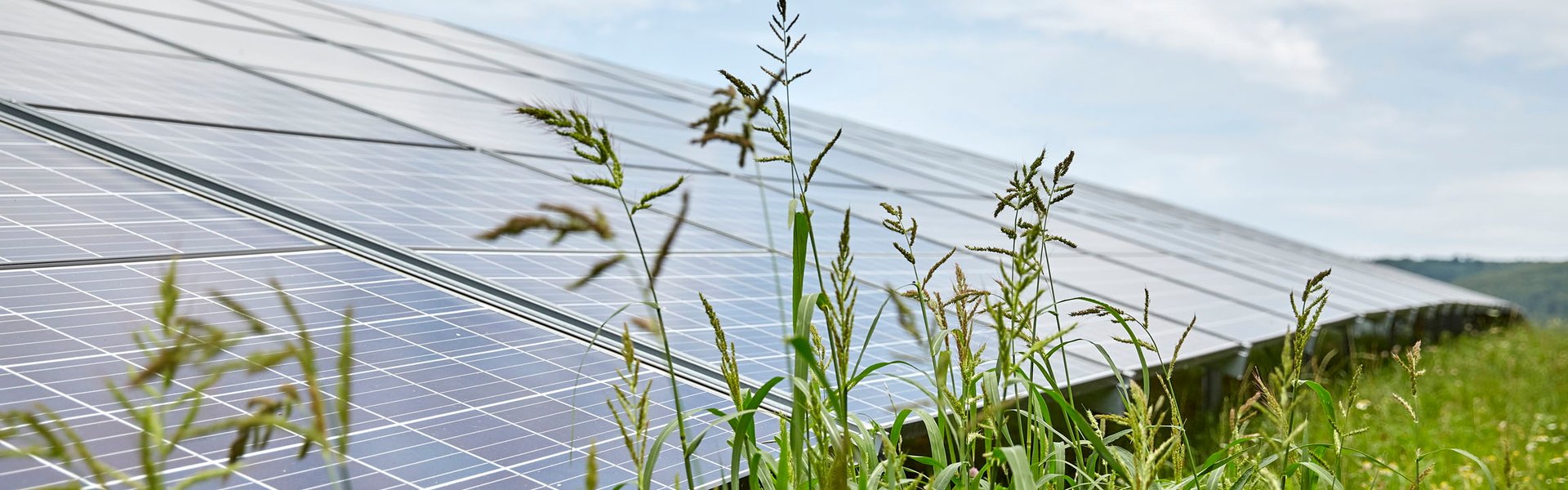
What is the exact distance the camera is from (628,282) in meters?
3.86

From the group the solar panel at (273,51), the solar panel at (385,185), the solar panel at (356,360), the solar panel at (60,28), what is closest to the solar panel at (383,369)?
the solar panel at (356,360)

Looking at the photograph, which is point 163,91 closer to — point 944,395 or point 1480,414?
point 944,395

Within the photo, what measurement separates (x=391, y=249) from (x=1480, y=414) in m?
6.90

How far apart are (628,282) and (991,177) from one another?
11080mm

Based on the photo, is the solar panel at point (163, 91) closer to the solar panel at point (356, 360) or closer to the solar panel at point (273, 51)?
the solar panel at point (273, 51)

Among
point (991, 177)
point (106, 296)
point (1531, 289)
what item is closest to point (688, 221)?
point (106, 296)

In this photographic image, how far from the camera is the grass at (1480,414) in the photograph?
4.85 meters

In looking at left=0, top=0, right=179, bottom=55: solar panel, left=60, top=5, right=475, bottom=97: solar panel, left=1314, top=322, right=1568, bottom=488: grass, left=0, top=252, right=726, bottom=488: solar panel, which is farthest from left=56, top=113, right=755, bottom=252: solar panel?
left=1314, top=322, right=1568, bottom=488: grass

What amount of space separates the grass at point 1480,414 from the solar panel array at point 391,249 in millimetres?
753

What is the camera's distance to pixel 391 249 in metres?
3.52

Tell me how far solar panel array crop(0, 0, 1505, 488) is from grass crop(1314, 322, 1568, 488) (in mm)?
753

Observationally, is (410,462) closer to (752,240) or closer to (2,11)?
(752,240)

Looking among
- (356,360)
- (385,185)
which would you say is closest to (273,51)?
(385,185)

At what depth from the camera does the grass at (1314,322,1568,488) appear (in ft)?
15.9
